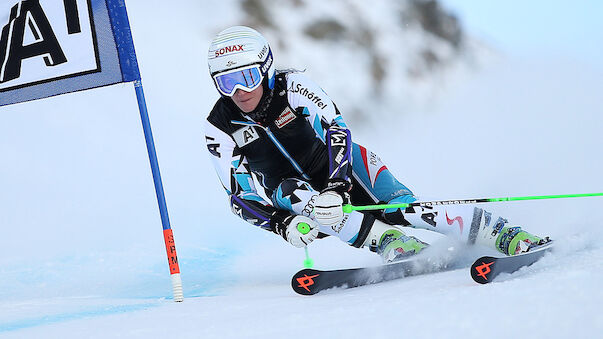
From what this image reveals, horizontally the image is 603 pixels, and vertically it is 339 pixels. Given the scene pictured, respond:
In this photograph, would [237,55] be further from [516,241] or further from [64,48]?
[516,241]

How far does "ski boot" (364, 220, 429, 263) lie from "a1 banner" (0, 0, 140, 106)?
140 centimetres

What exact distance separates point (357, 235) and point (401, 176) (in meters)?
3.28

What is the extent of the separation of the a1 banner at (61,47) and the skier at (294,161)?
537mm

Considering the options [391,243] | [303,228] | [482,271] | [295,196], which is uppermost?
[295,196]

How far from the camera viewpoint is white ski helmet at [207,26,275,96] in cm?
317

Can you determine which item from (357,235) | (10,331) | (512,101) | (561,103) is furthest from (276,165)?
(512,101)

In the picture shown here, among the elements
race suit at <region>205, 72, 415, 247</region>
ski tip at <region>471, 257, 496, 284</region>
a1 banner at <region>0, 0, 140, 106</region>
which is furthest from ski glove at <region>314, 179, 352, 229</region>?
a1 banner at <region>0, 0, 140, 106</region>

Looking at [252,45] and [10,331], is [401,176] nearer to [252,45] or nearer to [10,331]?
[252,45]

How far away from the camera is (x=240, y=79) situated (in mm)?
3186

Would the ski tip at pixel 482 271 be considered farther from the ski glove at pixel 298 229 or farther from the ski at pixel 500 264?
the ski glove at pixel 298 229

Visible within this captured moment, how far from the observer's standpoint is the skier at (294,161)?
3191 millimetres

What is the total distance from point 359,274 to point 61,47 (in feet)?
5.96

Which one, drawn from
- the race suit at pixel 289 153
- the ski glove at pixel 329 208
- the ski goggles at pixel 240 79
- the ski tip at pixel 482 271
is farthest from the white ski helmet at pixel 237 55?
the ski tip at pixel 482 271

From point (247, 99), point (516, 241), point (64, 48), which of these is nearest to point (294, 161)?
point (247, 99)
